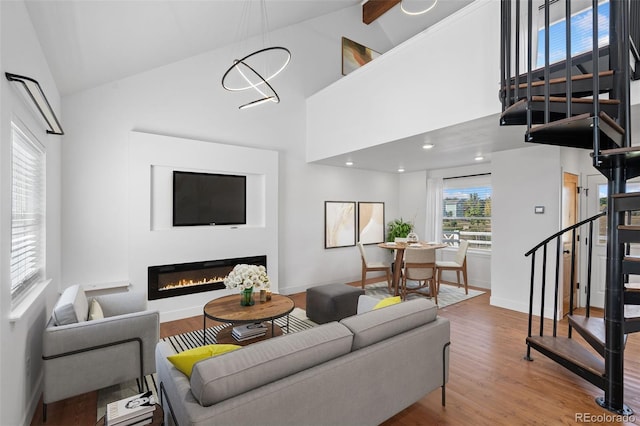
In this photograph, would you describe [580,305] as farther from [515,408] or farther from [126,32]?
[126,32]

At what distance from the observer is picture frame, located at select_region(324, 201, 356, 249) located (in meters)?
6.47

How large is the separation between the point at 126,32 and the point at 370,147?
3.18 meters

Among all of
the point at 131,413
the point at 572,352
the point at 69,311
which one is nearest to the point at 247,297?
the point at 69,311

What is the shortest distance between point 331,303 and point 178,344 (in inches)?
72.1

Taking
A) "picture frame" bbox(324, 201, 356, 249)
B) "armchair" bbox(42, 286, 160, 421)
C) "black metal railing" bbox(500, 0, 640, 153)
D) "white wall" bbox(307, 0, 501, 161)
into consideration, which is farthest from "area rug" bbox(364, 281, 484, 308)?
"armchair" bbox(42, 286, 160, 421)

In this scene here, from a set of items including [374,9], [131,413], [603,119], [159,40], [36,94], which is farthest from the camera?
[374,9]

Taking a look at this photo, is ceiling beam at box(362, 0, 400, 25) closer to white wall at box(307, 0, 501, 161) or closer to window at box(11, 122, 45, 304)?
white wall at box(307, 0, 501, 161)

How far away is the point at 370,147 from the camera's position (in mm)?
4746

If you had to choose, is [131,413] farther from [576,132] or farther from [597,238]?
[597,238]

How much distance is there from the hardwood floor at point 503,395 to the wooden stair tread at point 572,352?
0.21 metres

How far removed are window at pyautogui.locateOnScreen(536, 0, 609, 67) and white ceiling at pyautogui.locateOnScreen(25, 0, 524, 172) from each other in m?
0.73

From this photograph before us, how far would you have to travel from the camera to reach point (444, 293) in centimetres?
583

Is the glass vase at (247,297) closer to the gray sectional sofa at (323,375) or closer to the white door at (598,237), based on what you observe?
the gray sectional sofa at (323,375)

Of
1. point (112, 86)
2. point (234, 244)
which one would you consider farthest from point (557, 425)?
point (112, 86)
